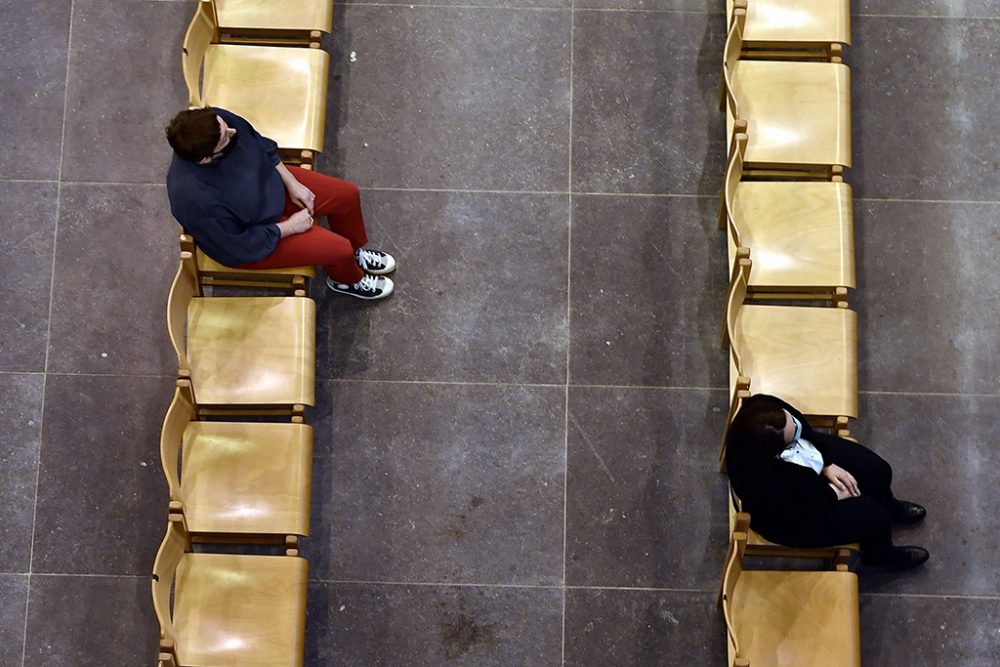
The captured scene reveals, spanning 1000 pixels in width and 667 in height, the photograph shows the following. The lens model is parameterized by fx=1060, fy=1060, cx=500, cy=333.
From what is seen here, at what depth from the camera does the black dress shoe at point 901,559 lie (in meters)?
3.96

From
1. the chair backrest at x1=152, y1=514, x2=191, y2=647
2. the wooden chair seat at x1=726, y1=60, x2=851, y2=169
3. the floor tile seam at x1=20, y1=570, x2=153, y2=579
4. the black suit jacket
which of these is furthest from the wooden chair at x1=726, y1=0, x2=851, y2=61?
the floor tile seam at x1=20, y1=570, x2=153, y2=579

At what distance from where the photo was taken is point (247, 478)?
379cm

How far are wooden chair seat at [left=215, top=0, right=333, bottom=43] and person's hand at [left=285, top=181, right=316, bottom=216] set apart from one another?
2.38 ft

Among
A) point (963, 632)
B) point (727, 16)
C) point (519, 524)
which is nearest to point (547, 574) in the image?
point (519, 524)

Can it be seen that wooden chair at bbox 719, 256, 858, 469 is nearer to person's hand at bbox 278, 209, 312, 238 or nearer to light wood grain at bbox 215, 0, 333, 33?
person's hand at bbox 278, 209, 312, 238

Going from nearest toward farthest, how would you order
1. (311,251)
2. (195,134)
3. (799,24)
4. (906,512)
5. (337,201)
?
(195,134) → (311,251) → (337,201) → (906,512) → (799,24)

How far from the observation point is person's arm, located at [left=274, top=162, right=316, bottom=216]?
3.74m

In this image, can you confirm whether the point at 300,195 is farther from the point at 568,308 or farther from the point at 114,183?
the point at 568,308

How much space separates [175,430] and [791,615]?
2269mm

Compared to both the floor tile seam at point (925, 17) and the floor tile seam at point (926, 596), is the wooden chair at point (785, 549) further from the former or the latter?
the floor tile seam at point (925, 17)

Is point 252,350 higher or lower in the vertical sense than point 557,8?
lower

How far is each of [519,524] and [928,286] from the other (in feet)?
6.27

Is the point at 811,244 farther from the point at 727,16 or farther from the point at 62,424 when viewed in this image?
the point at 62,424

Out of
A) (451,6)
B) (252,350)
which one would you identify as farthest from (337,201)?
(451,6)
